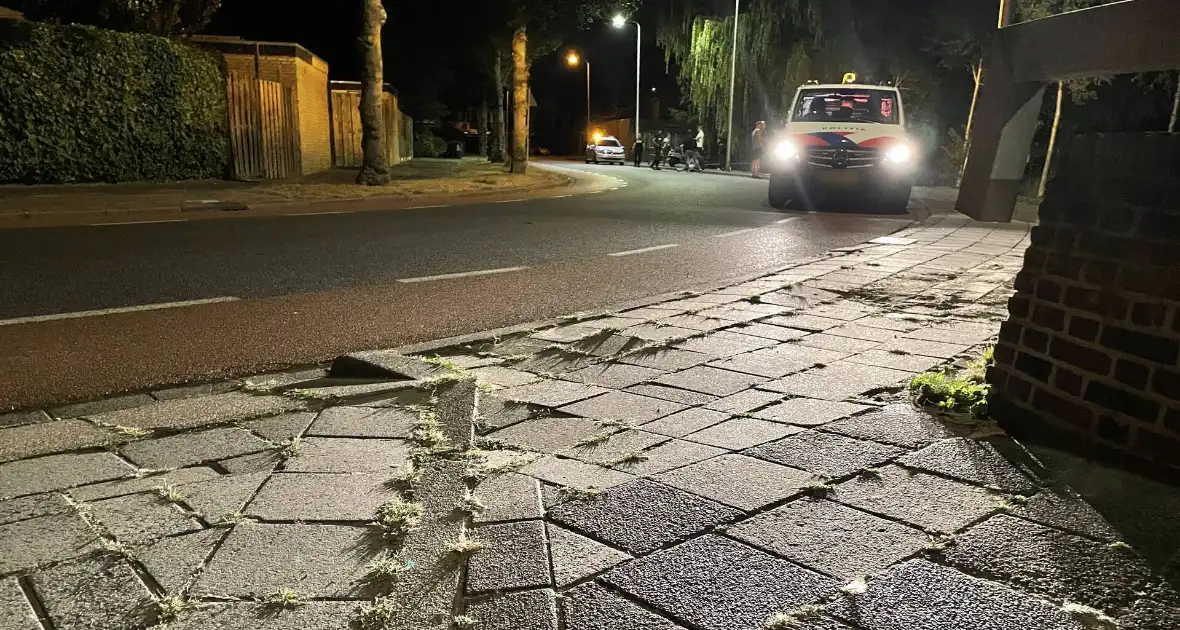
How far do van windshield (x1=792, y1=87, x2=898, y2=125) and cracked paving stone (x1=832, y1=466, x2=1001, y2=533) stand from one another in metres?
12.6

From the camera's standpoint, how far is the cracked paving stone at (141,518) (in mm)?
2502

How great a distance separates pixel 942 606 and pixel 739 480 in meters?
0.88

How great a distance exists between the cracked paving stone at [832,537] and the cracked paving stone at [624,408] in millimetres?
1094

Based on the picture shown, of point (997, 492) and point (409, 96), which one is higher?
point (409, 96)

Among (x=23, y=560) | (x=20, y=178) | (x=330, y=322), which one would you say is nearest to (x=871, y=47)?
(x=20, y=178)

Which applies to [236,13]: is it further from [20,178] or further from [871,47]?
[871,47]

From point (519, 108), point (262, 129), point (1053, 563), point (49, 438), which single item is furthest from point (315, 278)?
point (519, 108)

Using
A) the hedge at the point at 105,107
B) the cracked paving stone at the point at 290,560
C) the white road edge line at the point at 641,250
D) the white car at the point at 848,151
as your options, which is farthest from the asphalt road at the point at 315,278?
the hedge at the point at 105,107

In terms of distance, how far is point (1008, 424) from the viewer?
3.26m

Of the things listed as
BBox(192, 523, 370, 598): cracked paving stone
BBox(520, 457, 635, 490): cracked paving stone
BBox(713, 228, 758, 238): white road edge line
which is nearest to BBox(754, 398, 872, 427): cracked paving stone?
BBox(520, 457, 635, 490): cracked paving stone

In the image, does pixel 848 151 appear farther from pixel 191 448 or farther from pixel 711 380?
pixel 191 448

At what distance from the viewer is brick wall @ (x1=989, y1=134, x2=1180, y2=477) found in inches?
103

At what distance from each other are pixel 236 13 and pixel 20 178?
25.6 m

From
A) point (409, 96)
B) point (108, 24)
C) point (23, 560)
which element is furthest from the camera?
point (409, 96)
